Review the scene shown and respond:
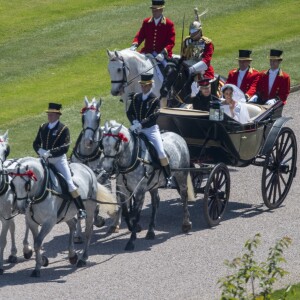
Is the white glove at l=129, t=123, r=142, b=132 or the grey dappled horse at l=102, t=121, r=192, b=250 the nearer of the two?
the grey dappled horse at l=102, t=121, r=192, b=250

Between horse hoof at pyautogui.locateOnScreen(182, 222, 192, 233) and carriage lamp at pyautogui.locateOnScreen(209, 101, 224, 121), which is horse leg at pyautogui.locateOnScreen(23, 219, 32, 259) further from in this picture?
carriage lamp at pyautogui.locateOnScreen(209, 101, 224, 121)

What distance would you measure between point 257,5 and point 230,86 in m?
16.3

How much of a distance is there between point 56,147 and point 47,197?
32.4 inches

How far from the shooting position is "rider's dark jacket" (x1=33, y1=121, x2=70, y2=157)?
1755 cm

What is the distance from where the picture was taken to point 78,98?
2805 cm

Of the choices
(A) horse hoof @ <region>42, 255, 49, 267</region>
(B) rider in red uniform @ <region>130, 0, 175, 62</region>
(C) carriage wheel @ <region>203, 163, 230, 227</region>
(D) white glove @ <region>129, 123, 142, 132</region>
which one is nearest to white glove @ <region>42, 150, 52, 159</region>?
(A) horse hoof @ <region>42, 255, 49, 267</region>

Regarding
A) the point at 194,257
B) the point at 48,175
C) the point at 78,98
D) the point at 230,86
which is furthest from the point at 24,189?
the point at 78,98

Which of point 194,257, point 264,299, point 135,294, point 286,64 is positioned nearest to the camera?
point 264,299

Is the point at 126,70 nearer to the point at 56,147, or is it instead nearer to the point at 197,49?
the point at 197,49

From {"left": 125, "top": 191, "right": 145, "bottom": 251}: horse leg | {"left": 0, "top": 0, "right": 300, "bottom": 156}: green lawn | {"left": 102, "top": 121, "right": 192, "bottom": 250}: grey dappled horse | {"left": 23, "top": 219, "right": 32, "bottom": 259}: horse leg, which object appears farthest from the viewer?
{"left": 0, "top": 0, "right": 300, "bottom": 156}: green lawn

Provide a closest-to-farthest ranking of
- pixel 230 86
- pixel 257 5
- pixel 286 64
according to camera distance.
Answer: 1. pixel 230 86
2. pixel 286 64
3. pixel 257 5

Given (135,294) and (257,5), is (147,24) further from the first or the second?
(257,5)

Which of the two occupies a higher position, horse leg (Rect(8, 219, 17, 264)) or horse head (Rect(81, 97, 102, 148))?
horse head (Rect(81, 97, 102, 148))

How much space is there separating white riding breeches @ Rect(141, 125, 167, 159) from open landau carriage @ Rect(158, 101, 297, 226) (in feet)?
2.60
